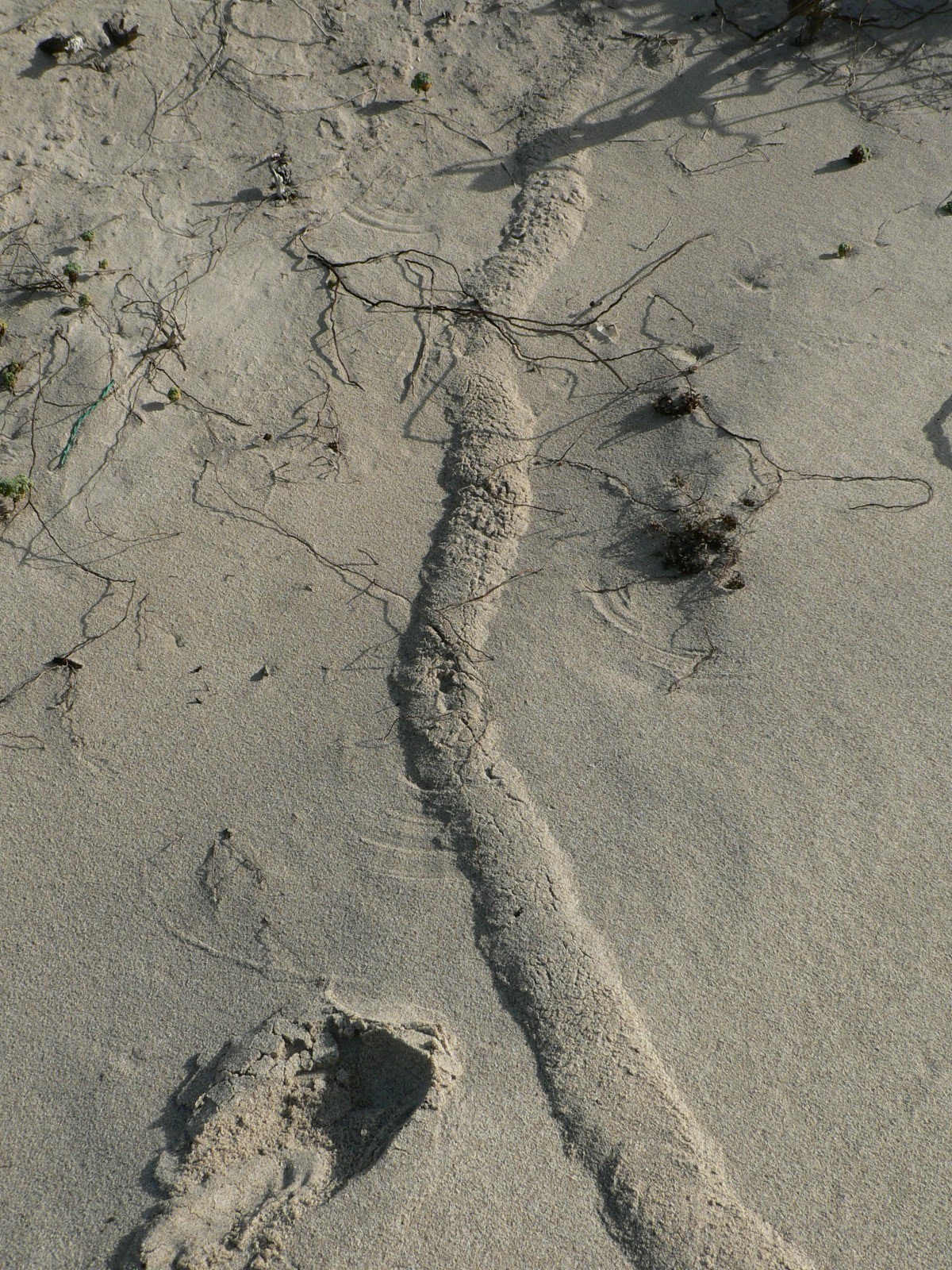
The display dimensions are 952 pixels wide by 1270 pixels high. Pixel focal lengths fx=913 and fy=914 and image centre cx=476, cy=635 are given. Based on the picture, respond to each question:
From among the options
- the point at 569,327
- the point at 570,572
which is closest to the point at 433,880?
the point at 570,572

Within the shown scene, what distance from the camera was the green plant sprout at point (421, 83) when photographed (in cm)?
368

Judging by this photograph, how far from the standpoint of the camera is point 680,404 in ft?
9.96

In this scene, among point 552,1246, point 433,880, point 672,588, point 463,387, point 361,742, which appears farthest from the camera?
point 463,387

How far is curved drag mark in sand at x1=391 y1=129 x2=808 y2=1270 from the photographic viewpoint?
203cm

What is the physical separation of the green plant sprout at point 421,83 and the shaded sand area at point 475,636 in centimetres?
1

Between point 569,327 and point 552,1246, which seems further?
point 569,327

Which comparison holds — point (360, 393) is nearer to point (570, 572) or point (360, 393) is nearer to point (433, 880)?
point (570, 572)

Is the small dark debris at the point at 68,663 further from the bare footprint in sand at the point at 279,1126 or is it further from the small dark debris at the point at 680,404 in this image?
the small dark debris at the point at 680,404

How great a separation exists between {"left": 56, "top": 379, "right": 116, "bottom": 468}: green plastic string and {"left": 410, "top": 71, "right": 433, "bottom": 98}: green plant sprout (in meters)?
1.79

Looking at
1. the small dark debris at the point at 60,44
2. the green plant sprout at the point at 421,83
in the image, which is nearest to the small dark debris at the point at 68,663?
the small dark debris at the point at 60,44

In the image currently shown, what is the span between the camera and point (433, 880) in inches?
93.6

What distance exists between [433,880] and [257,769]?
581mm

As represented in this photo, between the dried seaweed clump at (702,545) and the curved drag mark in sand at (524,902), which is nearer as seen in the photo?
the curved drag mark in sand at (524,902)

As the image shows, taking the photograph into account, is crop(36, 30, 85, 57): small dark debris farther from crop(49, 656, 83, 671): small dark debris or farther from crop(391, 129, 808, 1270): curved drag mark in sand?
crop(49, 656, 83, 671): small dark debris
